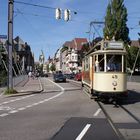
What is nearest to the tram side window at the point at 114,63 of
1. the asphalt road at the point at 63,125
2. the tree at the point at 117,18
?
the asphalt road at the point at 63,125

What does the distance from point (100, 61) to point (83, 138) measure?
1189 cm

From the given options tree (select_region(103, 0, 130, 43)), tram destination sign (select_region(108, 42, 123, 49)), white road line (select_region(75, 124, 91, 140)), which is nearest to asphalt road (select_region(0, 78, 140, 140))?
white road line (select_region(75, 124, 91, 140))

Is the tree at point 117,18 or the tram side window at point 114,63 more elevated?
the tree at point 117,18

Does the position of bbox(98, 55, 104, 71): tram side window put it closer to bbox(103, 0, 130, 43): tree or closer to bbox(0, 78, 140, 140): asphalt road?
bbox(0, 78, 140, 140): asphalt road

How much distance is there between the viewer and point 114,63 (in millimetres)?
23062

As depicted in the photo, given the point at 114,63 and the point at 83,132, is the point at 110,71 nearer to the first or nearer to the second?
the point at 114,63

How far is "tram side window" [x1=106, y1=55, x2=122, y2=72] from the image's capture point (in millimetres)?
22944

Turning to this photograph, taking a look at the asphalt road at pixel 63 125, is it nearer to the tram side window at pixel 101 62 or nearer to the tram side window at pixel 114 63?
the tram side window at pixel 114 63

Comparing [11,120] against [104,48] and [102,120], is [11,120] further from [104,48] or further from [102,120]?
[104,48]

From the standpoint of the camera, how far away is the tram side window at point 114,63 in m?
22.9

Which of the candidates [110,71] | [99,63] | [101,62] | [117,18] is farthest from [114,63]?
[117,18]

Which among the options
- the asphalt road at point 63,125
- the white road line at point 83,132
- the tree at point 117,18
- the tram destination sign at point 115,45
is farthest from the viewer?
the tree at point 117,18

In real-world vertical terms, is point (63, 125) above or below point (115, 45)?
below

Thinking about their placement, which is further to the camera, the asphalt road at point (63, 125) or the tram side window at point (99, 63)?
the tram side window at point (99, 63)
